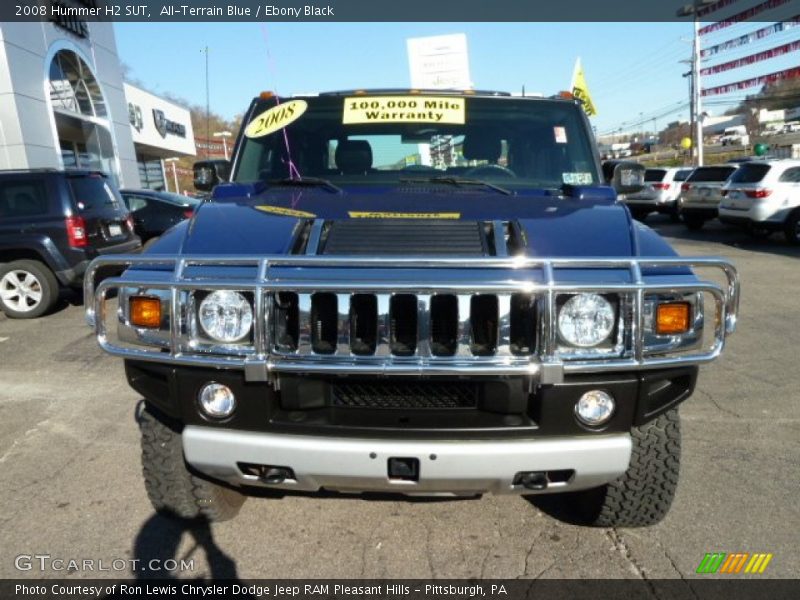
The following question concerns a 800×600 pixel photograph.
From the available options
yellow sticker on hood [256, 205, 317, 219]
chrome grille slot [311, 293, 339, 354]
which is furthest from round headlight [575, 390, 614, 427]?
yellow sticker on hood [256, 205, 317, 219]

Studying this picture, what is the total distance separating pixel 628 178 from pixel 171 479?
9.56ft

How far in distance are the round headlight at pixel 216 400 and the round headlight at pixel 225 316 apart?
187 mm

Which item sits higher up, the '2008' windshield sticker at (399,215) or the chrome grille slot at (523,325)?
the '2008' windshield sticker at (399,215)

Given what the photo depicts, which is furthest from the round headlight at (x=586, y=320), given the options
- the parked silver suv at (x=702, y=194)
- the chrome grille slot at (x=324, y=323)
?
the parked silver suv at (x=702, y=194)

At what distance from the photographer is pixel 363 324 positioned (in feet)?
7.54

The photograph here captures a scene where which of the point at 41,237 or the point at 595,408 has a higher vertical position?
the point at 41,237

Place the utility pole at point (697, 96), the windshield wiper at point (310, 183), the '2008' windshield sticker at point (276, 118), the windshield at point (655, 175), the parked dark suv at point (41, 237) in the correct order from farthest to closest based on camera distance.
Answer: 1. the utility pole at point (697, 96)
2. the windshield at point (655, 175)
3. the parked dark suv at point (41, 237)
4. the '2008' windshield sticker at point (276, 118)
5. the windshield wiper at point (310, 183)

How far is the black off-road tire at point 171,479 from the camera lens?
8.87 feet

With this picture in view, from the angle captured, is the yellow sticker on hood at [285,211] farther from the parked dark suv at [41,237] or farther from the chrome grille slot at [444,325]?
the parked dark suv at [41,237]

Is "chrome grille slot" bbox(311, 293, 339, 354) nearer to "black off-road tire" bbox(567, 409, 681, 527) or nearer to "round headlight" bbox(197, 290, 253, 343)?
"round headlight" bbox(197, 290, 253, 343)

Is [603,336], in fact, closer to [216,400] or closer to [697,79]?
[216,400]

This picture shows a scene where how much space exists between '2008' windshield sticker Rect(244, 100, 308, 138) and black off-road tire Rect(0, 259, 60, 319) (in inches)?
205

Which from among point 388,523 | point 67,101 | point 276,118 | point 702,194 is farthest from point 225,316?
point 67,101

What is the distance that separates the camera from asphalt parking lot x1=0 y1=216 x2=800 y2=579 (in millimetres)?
2676
